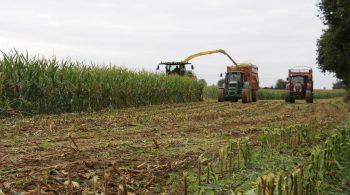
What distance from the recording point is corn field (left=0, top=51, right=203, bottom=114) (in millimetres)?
13914

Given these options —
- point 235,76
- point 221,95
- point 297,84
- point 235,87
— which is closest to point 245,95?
point 235,87

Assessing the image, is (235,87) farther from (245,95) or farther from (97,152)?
(97,152)

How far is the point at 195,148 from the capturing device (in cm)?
747

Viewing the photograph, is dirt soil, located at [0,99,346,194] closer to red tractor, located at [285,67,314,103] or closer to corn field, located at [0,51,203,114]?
corn field, located at [0,51,203,114]

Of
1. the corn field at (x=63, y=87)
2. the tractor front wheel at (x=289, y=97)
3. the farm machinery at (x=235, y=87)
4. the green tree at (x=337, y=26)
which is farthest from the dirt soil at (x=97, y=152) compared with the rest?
the tractor front wheel at (x=289, y=97)

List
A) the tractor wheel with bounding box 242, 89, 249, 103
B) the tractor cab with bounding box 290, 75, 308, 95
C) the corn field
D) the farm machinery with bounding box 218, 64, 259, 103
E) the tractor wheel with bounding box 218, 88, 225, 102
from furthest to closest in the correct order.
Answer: the tractor cab with bounding box 290, 75, 308, 95, the tractor wheel with bounding box 218, 88, 225, 102, the farm machinery with bounding box 218, 64, 259, 103, the tractor wheel with bounding box 242, 89, 249, 103, the corn field

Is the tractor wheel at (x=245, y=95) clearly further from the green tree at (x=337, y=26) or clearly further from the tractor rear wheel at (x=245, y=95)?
the green tree at (x=337, y=26)

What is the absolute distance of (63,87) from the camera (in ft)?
51.4

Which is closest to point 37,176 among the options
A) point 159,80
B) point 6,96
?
point 6,96

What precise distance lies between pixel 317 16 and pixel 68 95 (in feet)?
52.4

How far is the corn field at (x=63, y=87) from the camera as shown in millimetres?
13914

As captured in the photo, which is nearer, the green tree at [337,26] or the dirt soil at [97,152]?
the dirt soil at [97,152]

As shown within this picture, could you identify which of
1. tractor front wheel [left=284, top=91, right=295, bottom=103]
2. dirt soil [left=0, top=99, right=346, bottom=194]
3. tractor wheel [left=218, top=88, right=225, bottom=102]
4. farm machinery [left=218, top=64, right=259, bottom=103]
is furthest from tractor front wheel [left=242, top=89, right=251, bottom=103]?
dirt soil [left=0, top=99, right=346, bottom=194]

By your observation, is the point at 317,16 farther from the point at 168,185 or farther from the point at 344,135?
the point at 168,185
